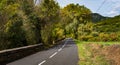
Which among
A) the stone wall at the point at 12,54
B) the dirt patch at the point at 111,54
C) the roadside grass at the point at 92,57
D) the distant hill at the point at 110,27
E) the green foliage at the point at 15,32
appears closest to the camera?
the dirt patch at the point at 111,54

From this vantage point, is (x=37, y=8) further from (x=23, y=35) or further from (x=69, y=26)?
(x=69, y=26)

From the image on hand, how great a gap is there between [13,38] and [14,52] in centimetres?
1149

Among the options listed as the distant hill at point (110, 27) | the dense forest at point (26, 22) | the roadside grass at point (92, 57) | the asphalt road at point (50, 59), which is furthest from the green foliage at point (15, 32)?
the distant hill at point (110, 27)

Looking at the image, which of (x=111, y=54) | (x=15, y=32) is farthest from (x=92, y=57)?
(x=15, y=32)

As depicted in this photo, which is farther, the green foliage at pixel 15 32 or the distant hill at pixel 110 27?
the distant hill at pixel 110 27

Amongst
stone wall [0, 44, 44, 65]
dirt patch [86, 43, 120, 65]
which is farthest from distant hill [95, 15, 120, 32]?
stone wall [0, 44, 44, 65]

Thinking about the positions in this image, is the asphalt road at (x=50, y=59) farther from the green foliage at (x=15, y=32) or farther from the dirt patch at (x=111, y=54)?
the green foliage at (x=15, y=32)

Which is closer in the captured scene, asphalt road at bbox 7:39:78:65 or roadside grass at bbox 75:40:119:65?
roadside grass at bbox 75:40:119:65

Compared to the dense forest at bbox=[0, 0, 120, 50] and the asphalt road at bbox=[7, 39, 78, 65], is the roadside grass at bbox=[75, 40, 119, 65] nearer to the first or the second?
the asphalt road at bbox=[7, 39, 78, 65]

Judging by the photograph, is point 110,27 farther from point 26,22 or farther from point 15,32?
point 15,32

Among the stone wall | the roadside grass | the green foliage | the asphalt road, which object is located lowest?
the roadside grass

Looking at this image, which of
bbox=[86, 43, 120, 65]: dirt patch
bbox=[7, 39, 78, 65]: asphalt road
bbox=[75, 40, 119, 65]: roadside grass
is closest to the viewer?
bbox=[86, 43, 120, 65]: dirt patch

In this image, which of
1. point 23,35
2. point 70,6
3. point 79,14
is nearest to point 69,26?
point 79,14

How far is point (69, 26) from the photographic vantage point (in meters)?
124
